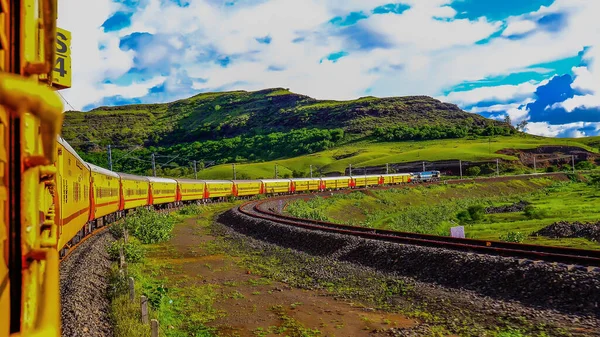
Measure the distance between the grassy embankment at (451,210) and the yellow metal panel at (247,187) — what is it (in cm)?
1424

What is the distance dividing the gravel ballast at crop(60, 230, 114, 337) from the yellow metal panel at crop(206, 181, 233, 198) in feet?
121

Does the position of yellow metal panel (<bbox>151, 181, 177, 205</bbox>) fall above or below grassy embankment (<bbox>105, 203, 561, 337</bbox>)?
above

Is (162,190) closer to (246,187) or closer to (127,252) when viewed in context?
(246,187)

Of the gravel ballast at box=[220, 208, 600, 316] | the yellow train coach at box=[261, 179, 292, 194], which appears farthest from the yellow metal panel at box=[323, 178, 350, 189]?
the gravel ballast at box=[220, 208, 600, 316]

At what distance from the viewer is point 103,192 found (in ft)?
75.5

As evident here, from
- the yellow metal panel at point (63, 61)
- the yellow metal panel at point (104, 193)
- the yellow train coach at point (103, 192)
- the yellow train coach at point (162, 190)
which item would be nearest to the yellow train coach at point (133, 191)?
the yellow train coach at point (103, 192)

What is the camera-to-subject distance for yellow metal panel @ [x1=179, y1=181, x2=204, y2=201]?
49156 mm

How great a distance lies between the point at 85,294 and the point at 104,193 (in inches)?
481

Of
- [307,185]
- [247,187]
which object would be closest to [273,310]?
[247,187]

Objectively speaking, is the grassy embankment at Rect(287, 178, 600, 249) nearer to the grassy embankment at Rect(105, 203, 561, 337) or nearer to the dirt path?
the grassy embankment at Rect(105, 203, 561, 337)

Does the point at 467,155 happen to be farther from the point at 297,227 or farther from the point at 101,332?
the point at 101,332

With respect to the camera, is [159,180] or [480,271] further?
[159,180]

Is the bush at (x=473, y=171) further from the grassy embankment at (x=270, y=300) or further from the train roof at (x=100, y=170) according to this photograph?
the grassy embankment at (x=270, y=300)

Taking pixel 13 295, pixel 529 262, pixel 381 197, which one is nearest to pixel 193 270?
pixel 529 262
